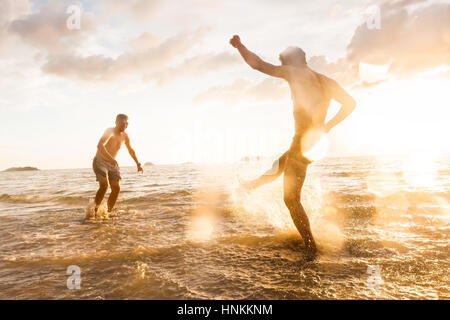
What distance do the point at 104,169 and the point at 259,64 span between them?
17.3ft

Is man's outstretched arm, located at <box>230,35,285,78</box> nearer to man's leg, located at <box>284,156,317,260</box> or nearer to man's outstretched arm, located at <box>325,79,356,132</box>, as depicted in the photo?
man's outstretched arm, located at <box>325,79,356,132</box>

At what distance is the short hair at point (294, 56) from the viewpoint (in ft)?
11.1

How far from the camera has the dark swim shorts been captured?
6.68 metres

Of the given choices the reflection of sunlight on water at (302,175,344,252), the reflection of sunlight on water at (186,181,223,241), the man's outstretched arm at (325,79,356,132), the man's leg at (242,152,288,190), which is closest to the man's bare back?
the reflection of sunlight on water at (186,181,223,241)

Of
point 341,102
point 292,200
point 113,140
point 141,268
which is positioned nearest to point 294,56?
point 341,102

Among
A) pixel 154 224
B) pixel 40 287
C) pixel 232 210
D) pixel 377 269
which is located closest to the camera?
pixel 40 287

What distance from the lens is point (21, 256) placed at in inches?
149

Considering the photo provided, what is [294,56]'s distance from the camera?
3381 millimetres

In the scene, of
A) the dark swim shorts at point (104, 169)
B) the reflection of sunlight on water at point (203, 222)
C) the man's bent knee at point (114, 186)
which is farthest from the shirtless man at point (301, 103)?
the man's bent knee at point (114, 186)

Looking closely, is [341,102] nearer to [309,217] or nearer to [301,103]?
[301,103]
